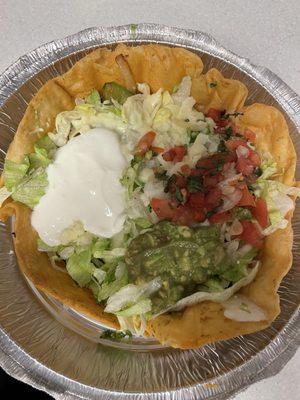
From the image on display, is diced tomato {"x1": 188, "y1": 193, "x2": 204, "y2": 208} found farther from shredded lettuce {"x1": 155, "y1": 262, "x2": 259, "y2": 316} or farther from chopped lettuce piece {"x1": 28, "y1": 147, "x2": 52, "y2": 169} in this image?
chopped lettuce piece {"x1": 28, "y1": 147, "x2": 52, "y2": 169}

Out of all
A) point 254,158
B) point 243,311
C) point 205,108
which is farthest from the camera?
point 205,108

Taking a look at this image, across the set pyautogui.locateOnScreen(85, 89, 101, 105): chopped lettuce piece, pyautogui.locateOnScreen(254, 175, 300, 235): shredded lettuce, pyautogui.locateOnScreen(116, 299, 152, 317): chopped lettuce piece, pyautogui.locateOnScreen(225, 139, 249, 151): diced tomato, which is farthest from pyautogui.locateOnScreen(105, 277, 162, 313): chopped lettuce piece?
pyautogui.locateOnScreen(85, 89, 101, 105): chopped lettuce piece

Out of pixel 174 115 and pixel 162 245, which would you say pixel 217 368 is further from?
pixel 174 115

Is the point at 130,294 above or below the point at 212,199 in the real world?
below

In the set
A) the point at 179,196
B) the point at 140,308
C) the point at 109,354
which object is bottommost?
the point at 109,354

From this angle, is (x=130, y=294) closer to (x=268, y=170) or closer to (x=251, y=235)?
(x=251, y=235)

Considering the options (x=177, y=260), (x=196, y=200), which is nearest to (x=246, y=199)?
(x=196, y=200)


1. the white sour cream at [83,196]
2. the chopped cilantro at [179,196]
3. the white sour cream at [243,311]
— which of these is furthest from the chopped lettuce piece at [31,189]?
the white sour cream at [243,311]
